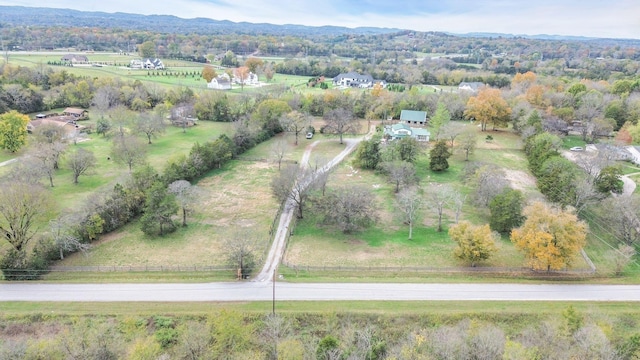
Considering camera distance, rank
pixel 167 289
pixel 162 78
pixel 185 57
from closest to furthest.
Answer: pixel 167 289 < pixel 162 78 < pixel 185 57

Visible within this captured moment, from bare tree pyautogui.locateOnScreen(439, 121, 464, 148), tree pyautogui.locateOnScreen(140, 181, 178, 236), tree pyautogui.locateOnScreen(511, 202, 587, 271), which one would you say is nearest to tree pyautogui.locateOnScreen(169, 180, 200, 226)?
tree pyautogui.locateOnScreen(140, 181, 178, 236)

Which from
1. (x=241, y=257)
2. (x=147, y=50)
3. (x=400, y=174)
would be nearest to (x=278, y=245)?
(x=241, y=257)

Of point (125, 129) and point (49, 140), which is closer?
point (49, 140)

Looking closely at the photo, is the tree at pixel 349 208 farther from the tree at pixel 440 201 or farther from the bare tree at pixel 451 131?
the bare tree at pixel 451 131

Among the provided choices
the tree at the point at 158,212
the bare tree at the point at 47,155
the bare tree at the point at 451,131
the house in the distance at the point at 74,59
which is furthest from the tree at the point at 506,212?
the house in the distance at the point at 74,59

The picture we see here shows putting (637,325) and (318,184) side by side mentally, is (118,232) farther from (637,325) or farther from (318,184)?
(637,325)

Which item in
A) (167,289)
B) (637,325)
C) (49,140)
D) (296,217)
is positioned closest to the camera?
(637,325)

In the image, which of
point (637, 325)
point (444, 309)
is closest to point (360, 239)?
point (444, 309)

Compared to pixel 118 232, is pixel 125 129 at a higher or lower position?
higher

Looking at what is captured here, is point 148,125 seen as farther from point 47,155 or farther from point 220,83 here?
point 220,83
